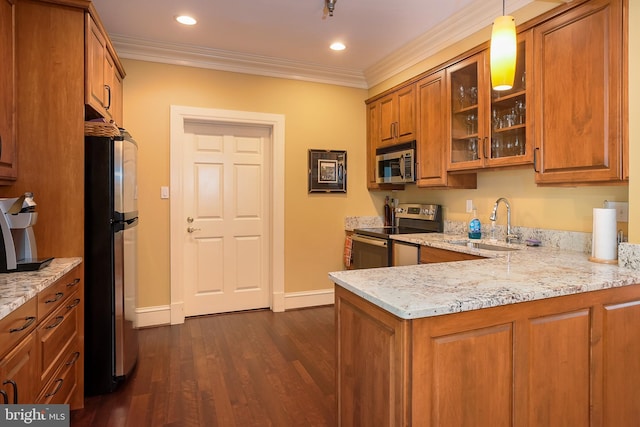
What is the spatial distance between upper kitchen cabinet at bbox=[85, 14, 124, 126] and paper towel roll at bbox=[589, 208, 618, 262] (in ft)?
9.73

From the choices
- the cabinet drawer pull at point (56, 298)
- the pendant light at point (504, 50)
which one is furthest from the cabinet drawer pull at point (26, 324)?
the pendant light at point (504, 50)

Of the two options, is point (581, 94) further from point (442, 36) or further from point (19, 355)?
point (19, 355)

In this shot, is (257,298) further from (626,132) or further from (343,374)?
(626,132)

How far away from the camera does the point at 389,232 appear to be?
3.72 meters

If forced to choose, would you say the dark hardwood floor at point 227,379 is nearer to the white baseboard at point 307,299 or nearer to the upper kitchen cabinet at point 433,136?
the white baseboard at point 307,299

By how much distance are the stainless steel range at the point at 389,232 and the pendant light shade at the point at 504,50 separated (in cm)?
198

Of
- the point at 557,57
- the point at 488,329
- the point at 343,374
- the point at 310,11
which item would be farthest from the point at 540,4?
the point at 343,374

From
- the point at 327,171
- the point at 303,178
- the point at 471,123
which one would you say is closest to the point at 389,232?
the point at 327,171

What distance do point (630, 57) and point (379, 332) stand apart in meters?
1.79

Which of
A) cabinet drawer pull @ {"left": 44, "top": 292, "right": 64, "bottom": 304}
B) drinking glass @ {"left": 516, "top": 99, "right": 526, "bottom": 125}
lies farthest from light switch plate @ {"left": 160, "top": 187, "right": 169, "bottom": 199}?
drinking glass @ {"left": 516, "top": 99, "right": 526, "bottom": 125}

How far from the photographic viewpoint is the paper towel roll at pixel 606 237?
6.12 feet

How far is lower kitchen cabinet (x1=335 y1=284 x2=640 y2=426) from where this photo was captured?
1.12 metres

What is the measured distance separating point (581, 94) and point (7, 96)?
10.3 ft

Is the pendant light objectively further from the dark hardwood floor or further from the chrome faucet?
the dark hardwood floor
